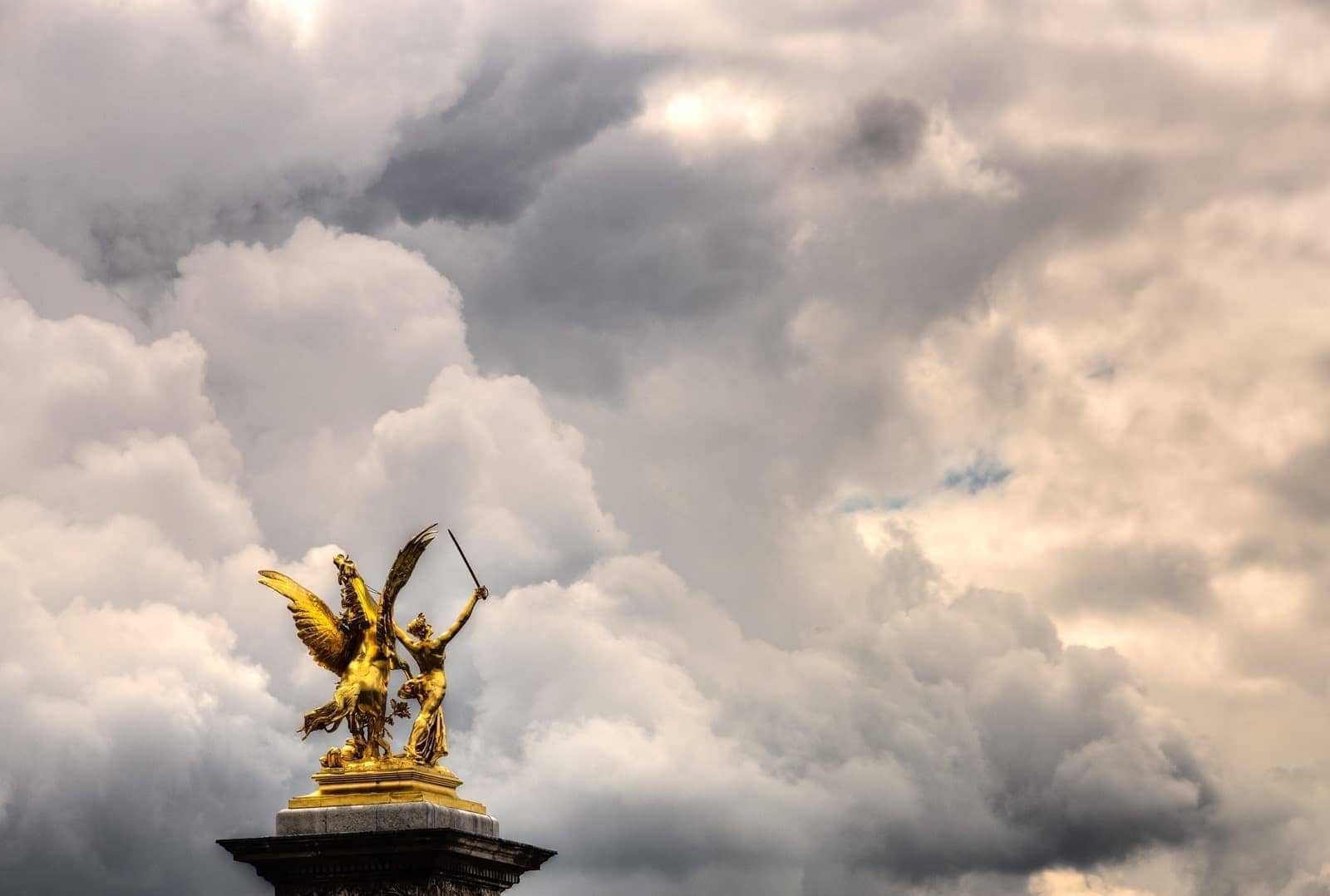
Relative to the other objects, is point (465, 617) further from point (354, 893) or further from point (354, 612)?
point (354, 893)

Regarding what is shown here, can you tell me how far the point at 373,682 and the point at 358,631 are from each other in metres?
1.06

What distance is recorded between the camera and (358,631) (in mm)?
37875

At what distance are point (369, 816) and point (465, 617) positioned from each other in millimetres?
4461

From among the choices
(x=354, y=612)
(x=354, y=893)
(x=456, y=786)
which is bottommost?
(x=354, y=893)

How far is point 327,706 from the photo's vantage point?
37.1 m

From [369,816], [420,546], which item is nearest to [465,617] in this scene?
[420,546]

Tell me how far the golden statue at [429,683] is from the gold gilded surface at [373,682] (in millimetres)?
15

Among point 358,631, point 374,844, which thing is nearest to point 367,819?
point 374,844

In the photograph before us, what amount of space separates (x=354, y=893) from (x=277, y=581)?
6294 millimetres

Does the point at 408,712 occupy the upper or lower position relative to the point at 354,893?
upper

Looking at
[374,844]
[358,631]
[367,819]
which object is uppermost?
[358,631]

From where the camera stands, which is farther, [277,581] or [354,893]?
[277,581]

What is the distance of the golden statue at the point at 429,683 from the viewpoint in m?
37.2

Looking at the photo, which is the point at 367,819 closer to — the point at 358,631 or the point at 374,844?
the point at 374,844
